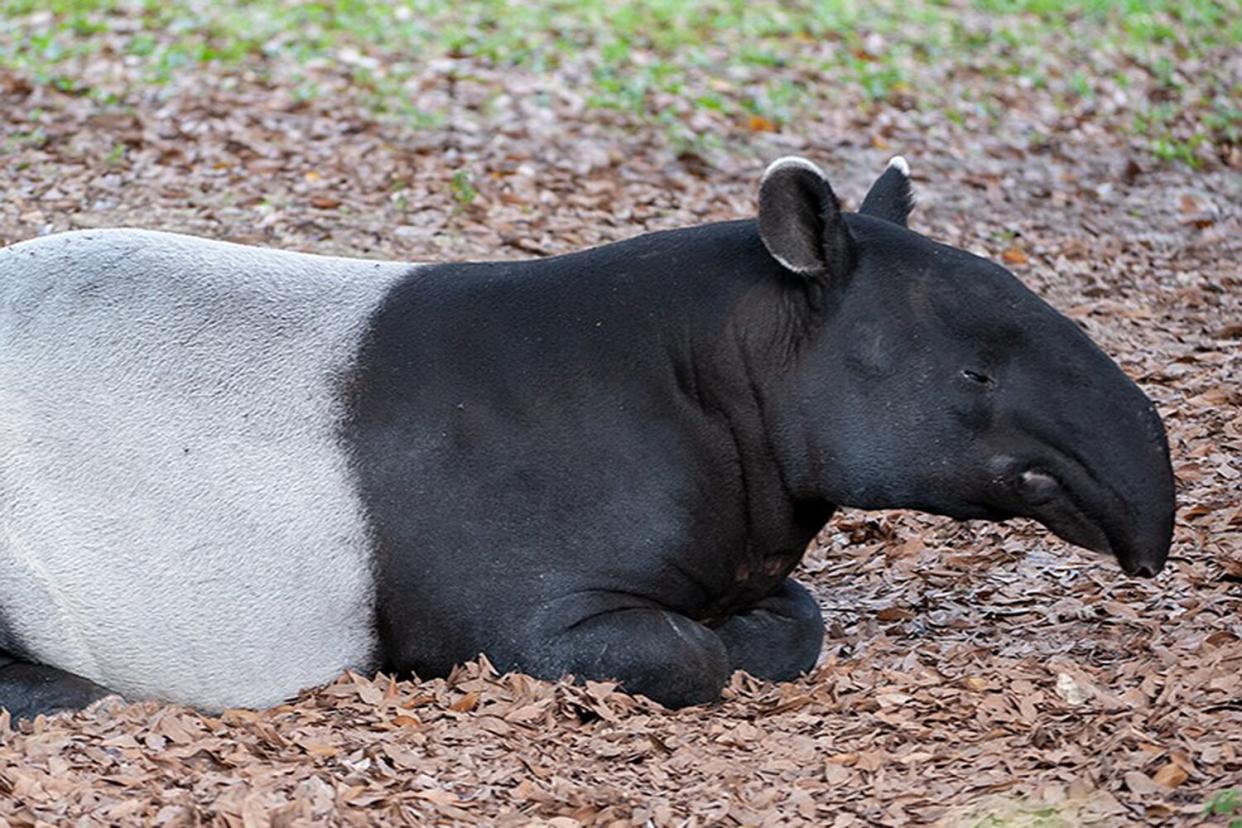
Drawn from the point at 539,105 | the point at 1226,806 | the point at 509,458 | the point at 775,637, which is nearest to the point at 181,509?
the point at 509,458

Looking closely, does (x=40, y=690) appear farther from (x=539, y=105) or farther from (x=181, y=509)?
(x=539, y=105)

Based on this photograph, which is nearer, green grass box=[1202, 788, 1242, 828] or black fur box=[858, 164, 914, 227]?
green grass box=[1202, 788, 1242, 828]

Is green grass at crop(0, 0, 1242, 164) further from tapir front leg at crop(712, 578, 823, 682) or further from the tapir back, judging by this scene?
tapir front leg at crop(712, 578, 823, 682)

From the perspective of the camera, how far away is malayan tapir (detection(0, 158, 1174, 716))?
554 cm

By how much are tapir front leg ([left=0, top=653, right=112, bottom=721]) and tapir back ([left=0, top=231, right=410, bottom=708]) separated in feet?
0.16

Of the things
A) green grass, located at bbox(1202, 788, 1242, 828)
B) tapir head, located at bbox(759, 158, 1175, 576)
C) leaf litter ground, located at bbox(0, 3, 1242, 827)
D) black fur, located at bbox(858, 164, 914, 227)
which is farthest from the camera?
black fur, located at bbox(858, 164, 914, 227)

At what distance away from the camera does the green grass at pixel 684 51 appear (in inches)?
506

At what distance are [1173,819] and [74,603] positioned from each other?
3.27m

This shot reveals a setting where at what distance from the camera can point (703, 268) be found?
591cm

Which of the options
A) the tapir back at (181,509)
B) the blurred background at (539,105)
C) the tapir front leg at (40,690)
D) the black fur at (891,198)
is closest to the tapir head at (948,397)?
the black fur at (891,198)

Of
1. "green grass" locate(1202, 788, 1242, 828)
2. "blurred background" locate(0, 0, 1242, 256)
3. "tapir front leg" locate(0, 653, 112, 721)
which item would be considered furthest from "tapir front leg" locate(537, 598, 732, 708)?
"blurred background" locate(0, 0, 1242, 256)

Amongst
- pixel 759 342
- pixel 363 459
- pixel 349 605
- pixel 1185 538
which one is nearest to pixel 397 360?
pixel 363 459

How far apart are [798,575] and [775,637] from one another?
130 centimetres

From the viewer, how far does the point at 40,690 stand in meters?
5.61
